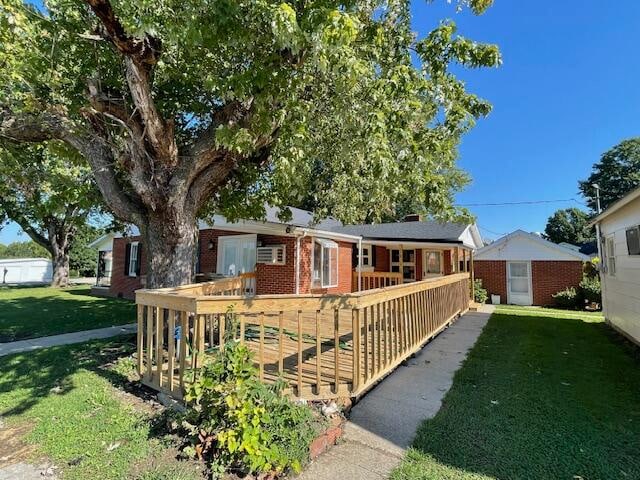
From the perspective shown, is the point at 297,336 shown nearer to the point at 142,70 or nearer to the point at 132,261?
the point at 142,70

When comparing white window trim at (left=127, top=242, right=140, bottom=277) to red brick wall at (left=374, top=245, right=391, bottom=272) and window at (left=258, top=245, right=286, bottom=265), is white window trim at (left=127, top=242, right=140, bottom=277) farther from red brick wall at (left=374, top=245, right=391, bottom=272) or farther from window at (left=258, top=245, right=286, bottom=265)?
red brick wall at (left=374, top=245, right=391, bottom=272)

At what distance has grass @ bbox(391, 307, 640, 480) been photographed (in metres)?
3.04

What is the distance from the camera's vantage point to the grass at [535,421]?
3045mm

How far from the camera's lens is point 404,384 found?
5.05m

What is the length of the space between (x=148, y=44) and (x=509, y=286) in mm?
19191

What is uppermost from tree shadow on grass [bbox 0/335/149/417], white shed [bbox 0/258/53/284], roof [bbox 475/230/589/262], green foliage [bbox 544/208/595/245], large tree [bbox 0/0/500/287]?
green foliage [bbox 544/208/595/245]

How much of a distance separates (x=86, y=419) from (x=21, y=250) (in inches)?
2260

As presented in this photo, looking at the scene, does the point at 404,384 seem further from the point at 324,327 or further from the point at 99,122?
the point at 99,122

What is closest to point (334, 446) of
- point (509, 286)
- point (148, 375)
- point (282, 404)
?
point (282, 404)

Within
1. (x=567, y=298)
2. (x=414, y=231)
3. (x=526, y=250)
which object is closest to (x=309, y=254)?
(x=414, y=231)

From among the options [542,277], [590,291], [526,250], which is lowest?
[590,291]

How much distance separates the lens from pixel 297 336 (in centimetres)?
512

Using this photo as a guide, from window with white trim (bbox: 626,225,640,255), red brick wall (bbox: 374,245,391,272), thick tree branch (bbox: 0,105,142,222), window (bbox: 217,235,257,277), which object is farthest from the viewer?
red brick wall (bbox: 374,245,391,272)

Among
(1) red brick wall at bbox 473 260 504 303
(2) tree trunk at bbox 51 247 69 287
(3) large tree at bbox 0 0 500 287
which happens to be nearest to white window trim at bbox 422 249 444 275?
(1) red brick wall at bbox 473 260 504 303
